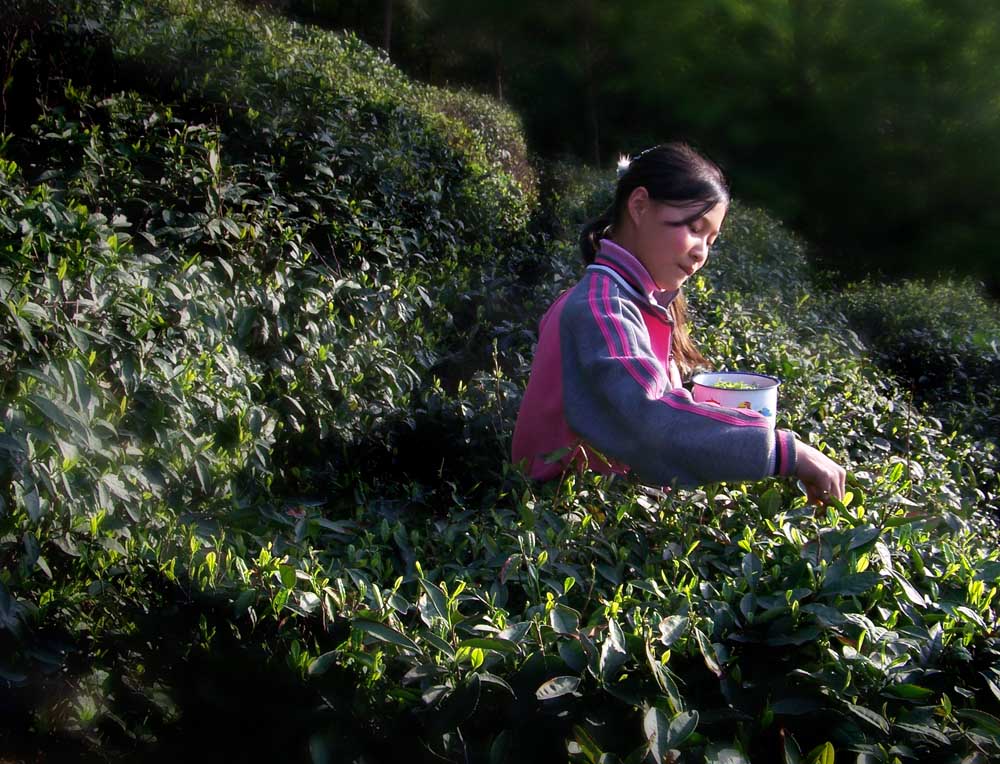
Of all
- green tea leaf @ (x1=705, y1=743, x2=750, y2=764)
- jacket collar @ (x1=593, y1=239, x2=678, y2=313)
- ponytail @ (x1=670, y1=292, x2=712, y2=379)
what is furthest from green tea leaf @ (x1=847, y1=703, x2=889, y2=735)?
ponytail @ (x1=670, y1=292, x2=712, y2=379)

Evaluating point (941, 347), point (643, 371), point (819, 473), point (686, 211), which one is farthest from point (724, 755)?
point (941, 347)

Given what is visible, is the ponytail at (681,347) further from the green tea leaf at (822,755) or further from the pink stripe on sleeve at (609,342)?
the green tea leaf at (822,755)

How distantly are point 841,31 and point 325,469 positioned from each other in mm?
10921

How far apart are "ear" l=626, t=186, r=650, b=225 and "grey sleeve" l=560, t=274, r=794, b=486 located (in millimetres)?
306

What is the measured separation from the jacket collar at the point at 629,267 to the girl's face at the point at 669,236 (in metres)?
0.04

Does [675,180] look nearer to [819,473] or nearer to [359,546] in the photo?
[819,473]

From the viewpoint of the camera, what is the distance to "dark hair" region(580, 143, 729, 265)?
7.63ft

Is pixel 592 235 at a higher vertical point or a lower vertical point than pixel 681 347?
higher

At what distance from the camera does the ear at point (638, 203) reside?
237 cm

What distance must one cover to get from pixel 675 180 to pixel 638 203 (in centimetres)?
11

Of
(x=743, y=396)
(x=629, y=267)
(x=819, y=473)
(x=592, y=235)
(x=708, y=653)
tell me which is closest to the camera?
(x=708, y=653)

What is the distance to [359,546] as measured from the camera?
185 centimetres

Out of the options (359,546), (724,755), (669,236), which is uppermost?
(669,236)

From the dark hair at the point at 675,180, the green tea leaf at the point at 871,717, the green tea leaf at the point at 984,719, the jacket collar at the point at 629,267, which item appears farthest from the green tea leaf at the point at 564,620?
the dark hair at the point at 675,180
